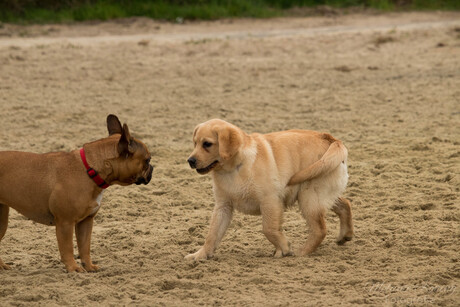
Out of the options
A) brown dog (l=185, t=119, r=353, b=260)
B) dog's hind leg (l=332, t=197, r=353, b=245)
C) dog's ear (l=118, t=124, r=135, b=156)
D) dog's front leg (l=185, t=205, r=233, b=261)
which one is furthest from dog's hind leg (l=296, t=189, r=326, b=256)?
dog's ear (l=118, t=124, r=135, b=156)

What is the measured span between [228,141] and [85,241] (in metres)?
1.31

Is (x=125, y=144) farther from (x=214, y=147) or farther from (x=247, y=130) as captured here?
(x=247, y=130)

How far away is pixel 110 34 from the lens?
16281 millimetres

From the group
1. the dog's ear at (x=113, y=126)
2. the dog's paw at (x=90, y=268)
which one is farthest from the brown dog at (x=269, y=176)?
the dog's paw at (x=90, y=268)

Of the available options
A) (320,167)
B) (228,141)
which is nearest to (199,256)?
(228,141)

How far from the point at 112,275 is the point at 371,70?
29.9ft

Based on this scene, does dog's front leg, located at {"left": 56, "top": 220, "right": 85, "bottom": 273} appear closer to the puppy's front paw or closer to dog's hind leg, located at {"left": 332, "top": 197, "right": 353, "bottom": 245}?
the puppy's front paw

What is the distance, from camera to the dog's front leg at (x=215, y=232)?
607 cm

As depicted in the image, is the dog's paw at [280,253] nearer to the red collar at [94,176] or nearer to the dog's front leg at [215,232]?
the dog's front leg at [215,232]

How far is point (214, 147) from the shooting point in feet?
19.4

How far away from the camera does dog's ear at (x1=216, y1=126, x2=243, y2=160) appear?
583 centimetres

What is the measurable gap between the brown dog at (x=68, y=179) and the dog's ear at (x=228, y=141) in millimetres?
559

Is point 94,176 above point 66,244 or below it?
above

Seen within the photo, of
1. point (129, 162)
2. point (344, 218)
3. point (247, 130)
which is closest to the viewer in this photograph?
point (129, 162)
